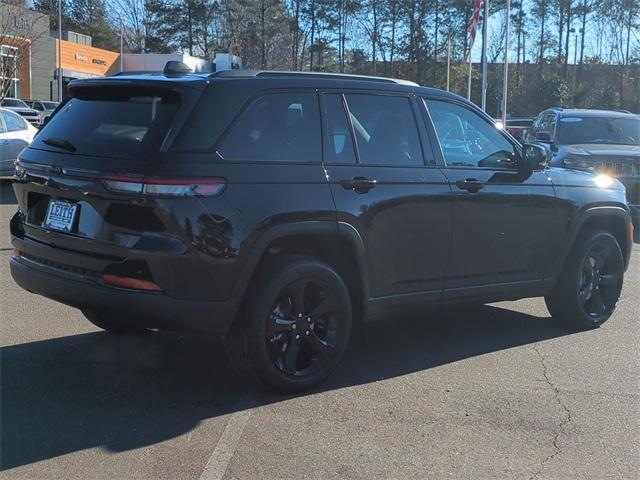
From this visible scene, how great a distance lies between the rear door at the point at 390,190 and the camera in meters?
4.51

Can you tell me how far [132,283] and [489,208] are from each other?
9.07 feet

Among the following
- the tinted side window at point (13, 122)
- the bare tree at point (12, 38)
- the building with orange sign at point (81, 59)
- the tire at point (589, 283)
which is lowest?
the tire at point (589, 283)

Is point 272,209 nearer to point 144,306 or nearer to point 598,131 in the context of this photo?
point 144,306

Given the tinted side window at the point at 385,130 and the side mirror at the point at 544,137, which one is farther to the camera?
the side mirror at the point at 544,137

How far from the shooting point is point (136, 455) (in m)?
3.54

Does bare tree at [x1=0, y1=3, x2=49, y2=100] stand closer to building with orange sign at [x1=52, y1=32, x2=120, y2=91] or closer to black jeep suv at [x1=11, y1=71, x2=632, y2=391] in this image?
building with orange sign at [x1=52, y1=32, x2=120, y2=91]

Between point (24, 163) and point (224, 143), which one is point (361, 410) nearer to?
point (224, 143)

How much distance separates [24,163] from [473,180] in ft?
10.3

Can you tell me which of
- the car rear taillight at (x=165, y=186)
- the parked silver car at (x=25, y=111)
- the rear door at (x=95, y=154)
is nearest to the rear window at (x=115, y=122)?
the rear door at (x=95, y=154)

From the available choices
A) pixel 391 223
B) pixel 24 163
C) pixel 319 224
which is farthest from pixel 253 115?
pixel 24 163

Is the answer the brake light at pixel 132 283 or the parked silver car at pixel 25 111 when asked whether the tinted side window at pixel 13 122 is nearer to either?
the brake light at pixel 132 283

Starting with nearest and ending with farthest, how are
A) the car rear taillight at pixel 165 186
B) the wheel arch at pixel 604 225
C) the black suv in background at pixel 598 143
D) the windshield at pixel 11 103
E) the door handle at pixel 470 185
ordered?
the car rear taillight at pixel 165 186
the door handle at pixel 470 185
the wheel arch at pixel 604 225
the black suv in background at pixel 598 143
the windshield at pixel 11 103

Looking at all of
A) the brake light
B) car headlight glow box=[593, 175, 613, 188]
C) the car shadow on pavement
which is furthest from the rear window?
car headlight glow box=[593, 175, 613, 188]

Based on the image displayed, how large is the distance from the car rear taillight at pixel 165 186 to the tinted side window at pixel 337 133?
→ 90cm
